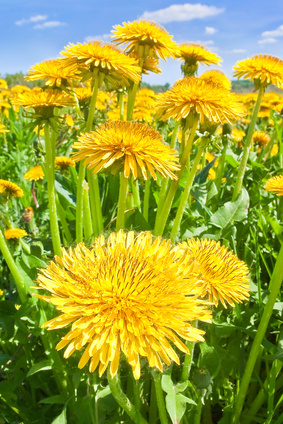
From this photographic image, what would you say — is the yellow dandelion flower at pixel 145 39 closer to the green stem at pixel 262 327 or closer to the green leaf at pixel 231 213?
the green leaf at pixel 231 213

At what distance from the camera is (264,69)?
7.95ft

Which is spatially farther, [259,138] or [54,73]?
[259,138]

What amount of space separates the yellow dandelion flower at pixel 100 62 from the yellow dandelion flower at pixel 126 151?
0.35 m

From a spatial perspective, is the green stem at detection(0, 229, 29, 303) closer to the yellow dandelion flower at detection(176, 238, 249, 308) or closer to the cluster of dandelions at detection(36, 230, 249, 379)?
the cluster of dandelions at detection(36, 230, 249, 379)

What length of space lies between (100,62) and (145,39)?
0.36 meters

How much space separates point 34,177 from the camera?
353 cm

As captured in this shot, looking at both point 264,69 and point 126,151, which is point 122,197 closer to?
point 126,151

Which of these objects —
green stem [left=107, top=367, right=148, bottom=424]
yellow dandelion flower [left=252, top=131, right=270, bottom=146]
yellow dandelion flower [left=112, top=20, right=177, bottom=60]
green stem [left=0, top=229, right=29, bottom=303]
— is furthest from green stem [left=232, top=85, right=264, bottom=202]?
yellow dandelion flower [left=252, top=131, right=270, bottom=146]

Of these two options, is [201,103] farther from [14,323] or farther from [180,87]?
[14,323]

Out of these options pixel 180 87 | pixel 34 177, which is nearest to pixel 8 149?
pixel 34 177

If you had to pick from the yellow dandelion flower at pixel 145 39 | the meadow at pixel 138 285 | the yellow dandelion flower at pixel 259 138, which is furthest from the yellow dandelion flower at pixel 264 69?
the yellow dandelion flower at pixel 259 138

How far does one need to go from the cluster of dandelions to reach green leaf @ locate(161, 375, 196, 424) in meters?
0.27

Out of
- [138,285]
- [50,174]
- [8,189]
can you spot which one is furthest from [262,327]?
[8,189]

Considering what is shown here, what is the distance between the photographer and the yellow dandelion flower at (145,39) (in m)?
1.94
